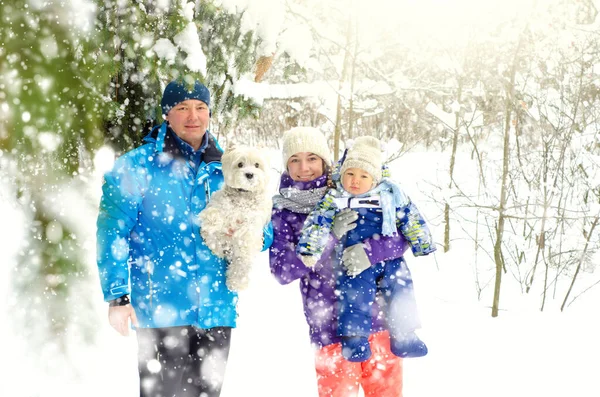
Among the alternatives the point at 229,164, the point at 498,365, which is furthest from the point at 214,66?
the point at 498,365

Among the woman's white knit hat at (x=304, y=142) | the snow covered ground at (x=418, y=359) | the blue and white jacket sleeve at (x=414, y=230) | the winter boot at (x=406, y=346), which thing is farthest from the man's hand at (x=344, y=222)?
the winter boot at (x=406, y=346)

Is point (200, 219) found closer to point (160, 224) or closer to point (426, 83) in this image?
point (160, 224)

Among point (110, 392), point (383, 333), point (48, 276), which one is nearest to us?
point (383, 333)

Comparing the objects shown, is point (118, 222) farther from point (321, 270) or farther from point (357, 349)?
point (357, 349)

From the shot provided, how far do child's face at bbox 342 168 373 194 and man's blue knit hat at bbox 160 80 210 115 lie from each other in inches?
33.2

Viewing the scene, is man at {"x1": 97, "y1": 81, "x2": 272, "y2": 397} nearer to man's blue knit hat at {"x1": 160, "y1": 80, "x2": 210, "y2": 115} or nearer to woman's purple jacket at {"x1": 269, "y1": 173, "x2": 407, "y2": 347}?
man's blue knit hat at {"x1": 160, "y1": 80, "x2": 210, "y2": 115}

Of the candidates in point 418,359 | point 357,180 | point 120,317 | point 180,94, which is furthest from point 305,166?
point 418,359

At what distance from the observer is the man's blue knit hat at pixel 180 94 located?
2.46 meters

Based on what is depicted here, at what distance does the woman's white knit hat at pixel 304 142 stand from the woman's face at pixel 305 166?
0.09ft

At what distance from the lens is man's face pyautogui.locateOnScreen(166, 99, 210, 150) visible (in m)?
2.44

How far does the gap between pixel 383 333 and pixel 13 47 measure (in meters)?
2.51

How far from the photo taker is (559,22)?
5770 millimetres

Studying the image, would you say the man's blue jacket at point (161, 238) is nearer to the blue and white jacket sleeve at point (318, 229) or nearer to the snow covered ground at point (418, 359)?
the snow covered ground at point (418, 359)

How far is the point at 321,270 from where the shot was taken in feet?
8.54
